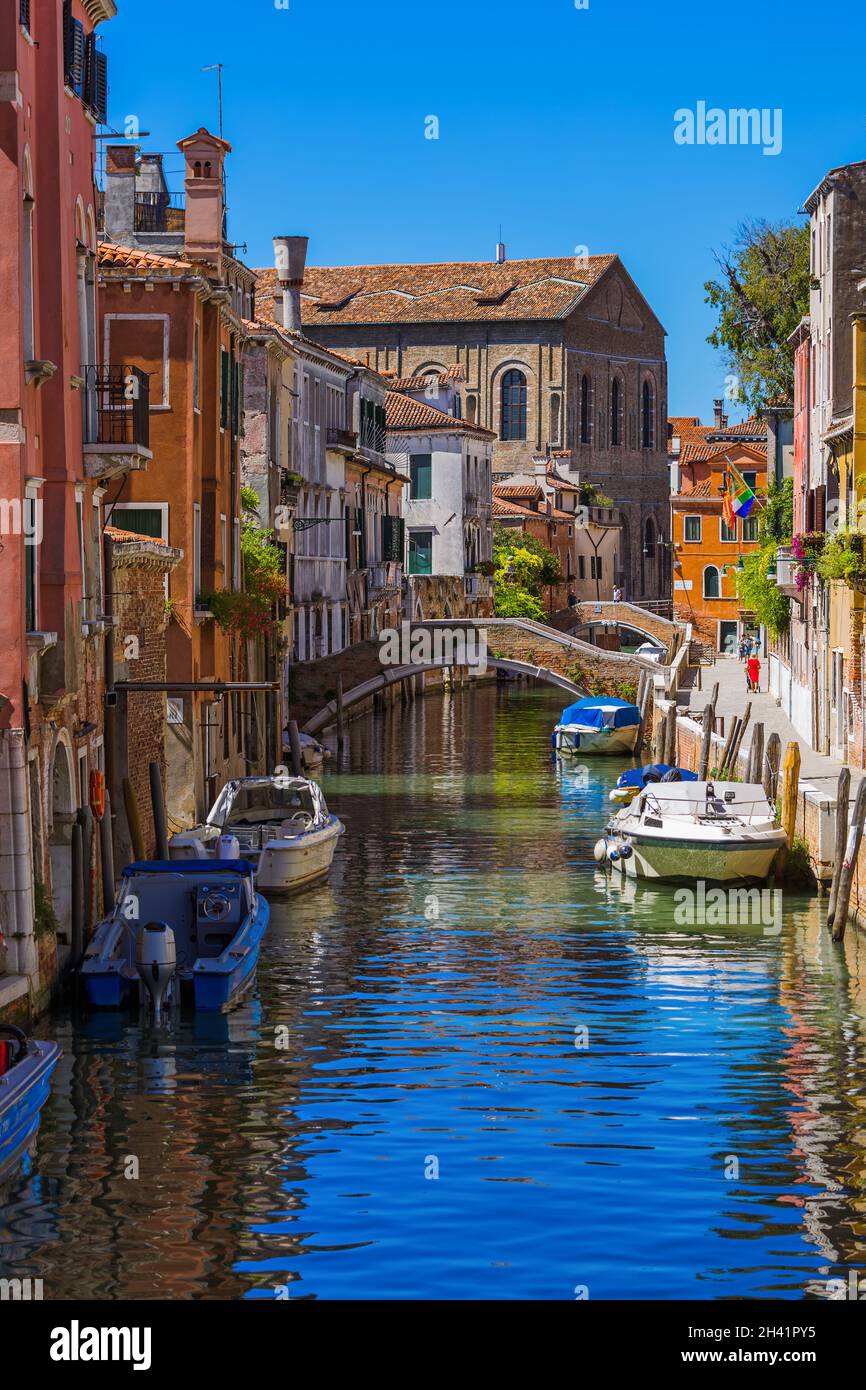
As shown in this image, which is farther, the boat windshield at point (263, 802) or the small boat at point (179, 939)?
the boat windshield at point (263, 802)

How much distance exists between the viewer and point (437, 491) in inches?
2926

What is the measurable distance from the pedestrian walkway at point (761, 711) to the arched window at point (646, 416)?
38750 millimetres

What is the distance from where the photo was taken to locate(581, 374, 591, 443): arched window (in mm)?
102250

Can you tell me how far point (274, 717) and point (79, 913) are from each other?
2127 centimetres

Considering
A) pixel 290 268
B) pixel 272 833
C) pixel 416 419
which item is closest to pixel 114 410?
pixel 272 833

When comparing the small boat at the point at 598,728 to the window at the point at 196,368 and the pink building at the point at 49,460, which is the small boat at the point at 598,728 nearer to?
the window at the point at 196,368

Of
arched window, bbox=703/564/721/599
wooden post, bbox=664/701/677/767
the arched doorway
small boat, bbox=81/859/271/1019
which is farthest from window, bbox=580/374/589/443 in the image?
the arched doorway

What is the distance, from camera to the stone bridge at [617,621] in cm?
6919

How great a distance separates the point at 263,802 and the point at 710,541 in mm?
46446

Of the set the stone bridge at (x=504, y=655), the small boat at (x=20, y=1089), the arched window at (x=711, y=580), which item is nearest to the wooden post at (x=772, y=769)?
the small boat at (x=20, y=1089)

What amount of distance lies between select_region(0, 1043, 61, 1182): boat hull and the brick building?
274 feet

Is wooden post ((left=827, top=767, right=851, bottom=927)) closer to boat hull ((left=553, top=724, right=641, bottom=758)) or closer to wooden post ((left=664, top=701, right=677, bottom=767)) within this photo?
wooden post ((left=664, top=701, right=677, bottom=767))

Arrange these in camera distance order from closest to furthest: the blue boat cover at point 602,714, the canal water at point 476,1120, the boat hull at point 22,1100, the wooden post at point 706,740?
1. the canal water at point 476,1120
2. the boat hull at point 22,1100
3. the wooden post at point 706,740
4. the blue boat cover at point 602,714

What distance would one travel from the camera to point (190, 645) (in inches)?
1181
